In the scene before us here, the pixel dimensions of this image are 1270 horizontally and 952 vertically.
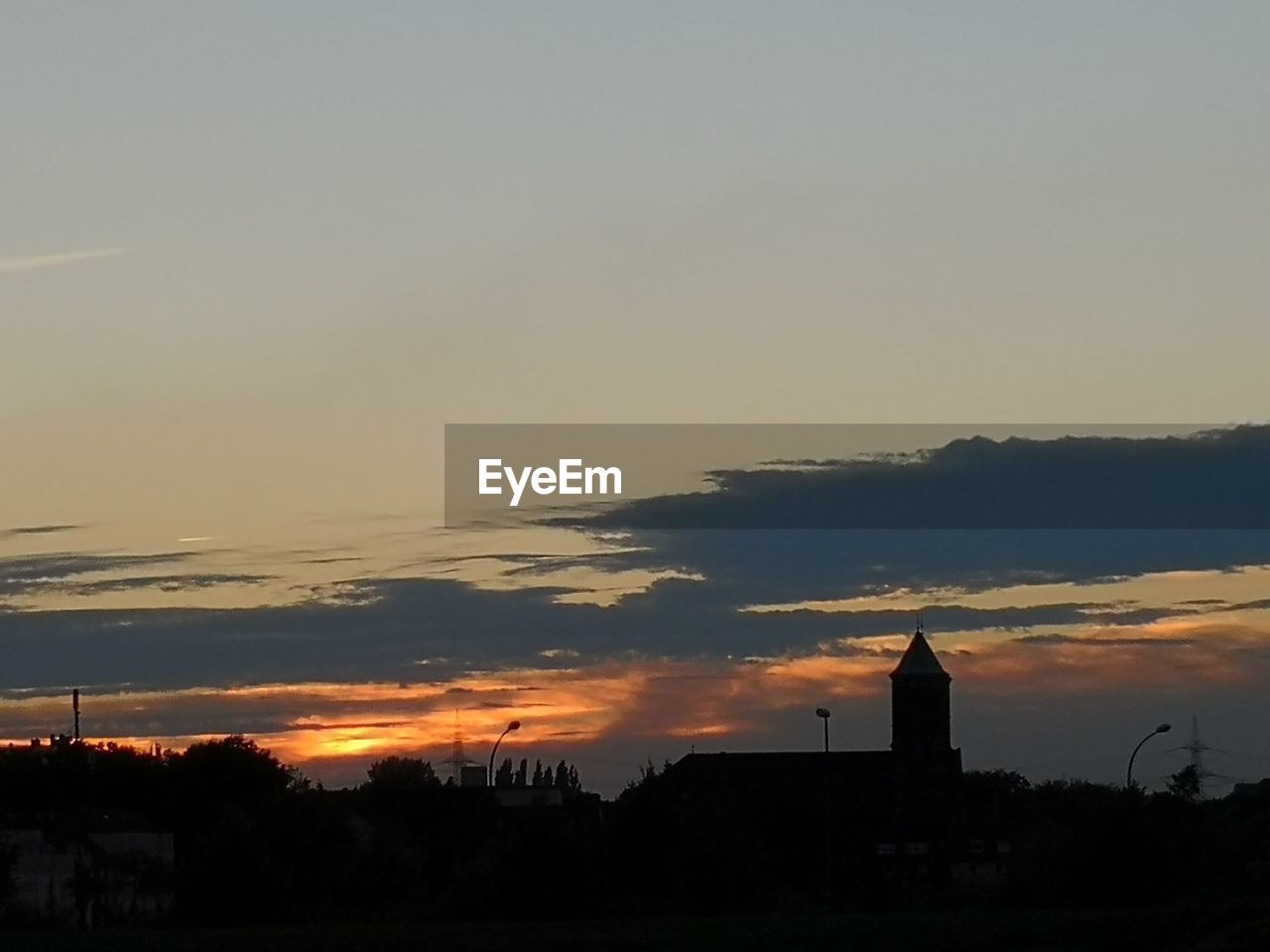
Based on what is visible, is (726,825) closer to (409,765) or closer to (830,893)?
(830,893)

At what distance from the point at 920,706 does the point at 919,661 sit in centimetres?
378

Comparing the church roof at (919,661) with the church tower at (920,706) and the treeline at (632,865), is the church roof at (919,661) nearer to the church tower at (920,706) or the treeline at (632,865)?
the church tower at (920,706)

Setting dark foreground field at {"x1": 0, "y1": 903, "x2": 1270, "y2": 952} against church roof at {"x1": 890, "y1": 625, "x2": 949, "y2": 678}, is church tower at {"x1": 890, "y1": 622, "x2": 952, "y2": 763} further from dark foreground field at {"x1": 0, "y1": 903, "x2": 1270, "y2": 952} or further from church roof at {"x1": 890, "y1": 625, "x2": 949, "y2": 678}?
dark foreground field at {"x1": 0, "y1": 903, "x2": 1270, "y2": 952}

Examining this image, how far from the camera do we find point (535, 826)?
63719mm

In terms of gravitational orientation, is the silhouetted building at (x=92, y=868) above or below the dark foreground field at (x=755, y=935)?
below

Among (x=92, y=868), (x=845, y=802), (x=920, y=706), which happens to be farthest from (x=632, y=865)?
(x=920, y=706)

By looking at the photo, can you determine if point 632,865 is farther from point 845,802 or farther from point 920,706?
point 920,706

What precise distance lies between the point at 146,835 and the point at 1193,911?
2537 inches

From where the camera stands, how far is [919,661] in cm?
15400

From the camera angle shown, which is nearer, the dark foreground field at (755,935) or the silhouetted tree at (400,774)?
the dark foreground field at (755,935)

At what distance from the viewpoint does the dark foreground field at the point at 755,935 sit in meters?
43.0

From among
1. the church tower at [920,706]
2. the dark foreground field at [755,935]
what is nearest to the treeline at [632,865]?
the dark foreground field at [755,935]

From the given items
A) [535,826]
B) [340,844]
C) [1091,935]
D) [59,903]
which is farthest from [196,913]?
[1091,935]

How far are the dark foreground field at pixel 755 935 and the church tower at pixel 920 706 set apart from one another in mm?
95911
